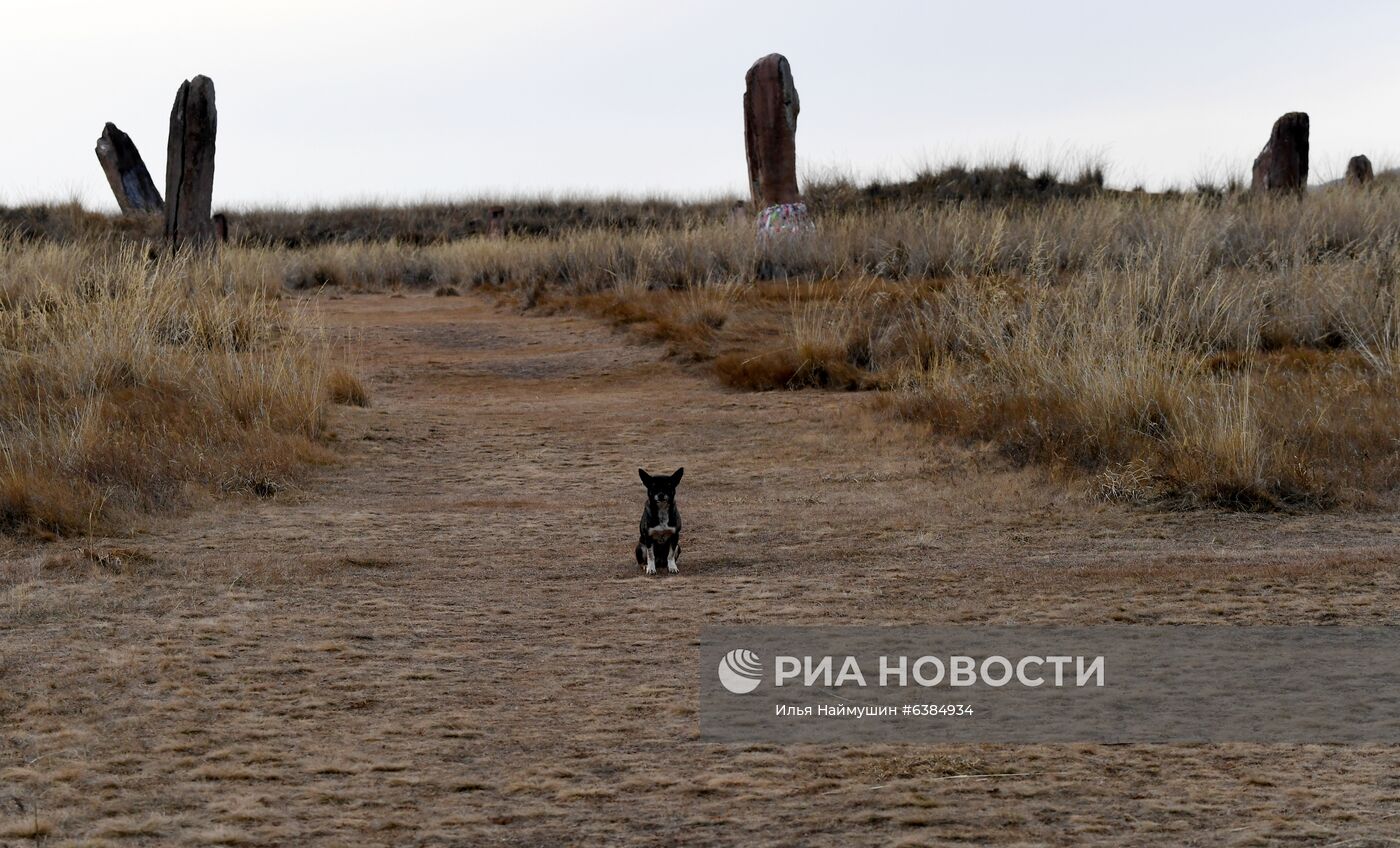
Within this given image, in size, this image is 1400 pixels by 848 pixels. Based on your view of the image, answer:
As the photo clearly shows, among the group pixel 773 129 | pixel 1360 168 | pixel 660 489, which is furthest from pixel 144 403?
pixel 1360 168

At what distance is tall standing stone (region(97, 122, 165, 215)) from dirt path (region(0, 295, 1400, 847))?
63.4 feet

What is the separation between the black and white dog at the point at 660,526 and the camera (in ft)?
18.3

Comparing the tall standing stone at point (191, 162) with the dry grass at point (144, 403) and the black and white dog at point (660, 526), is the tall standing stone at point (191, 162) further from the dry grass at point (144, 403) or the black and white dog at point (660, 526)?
the black and white dog at point (660, 526)

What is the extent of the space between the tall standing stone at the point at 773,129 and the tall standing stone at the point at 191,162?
7183 millimetres

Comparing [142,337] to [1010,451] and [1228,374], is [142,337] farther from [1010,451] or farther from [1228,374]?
[1228,374]

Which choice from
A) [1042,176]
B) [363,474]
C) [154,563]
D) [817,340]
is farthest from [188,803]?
[1042,176]

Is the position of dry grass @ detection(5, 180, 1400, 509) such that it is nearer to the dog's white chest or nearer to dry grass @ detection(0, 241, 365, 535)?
the dog's white chest

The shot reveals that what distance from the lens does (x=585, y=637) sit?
4.73m

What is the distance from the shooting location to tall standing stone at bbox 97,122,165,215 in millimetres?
26516

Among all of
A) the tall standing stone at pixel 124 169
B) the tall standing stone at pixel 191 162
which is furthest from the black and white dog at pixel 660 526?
the tall standing stone at pixel 124 169

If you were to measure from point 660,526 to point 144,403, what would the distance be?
14.7 feet

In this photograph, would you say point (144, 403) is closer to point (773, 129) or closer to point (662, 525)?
point (662, 525)

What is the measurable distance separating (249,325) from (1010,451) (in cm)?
669

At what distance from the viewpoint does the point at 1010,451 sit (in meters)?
7.97
